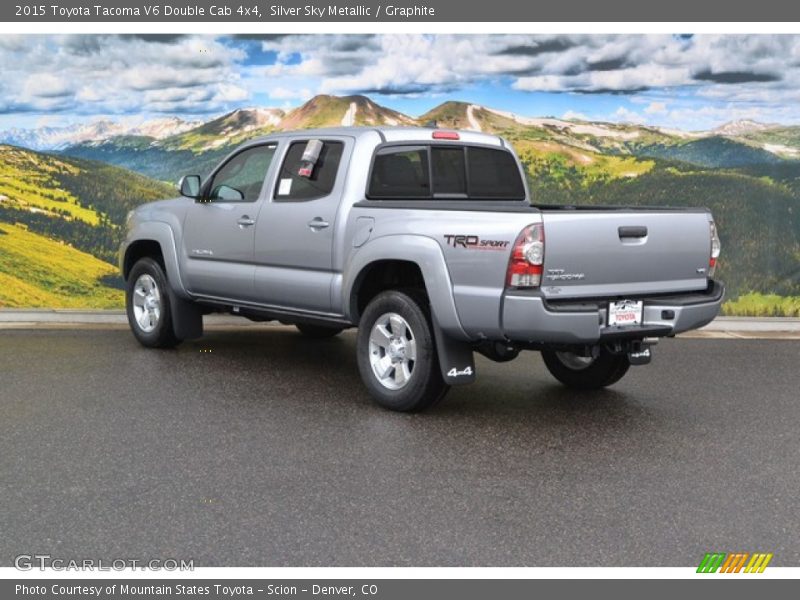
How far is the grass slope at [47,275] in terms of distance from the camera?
13.0m

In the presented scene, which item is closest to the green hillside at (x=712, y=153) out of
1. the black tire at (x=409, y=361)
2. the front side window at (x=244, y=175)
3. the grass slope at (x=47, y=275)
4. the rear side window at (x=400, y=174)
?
the front side window at (x=244, y=175)

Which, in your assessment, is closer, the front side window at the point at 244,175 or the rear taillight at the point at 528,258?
the rear taillight at the point at 528,258

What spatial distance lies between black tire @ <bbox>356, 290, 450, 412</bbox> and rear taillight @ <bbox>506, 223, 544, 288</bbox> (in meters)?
0.90

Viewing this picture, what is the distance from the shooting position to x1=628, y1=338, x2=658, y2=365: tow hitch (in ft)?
22.8

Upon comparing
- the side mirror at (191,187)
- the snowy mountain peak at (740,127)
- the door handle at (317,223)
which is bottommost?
the door handle at (317,223)

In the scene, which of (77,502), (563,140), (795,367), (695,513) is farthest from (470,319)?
(563,140)

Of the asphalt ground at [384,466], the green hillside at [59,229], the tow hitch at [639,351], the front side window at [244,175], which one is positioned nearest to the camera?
the asphalt ground at [384,466]

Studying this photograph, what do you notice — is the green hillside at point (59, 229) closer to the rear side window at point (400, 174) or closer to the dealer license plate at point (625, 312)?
the rear side window at point (400, 174)

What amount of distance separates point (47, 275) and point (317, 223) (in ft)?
22.3

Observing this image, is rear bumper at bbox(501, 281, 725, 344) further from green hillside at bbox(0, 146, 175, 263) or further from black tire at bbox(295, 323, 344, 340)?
green hillside at bbox(0, 146, 175, 263)

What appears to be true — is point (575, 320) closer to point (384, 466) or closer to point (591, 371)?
point (384, 466)

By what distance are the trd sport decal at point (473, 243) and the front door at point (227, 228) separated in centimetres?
240

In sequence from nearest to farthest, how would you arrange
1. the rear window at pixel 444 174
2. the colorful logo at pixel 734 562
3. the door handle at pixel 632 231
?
the colorful logo at pixel 734 562 < the door handle at pixel 632 231 < the rear window at pixel 444 174

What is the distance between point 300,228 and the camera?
789 centimetres
